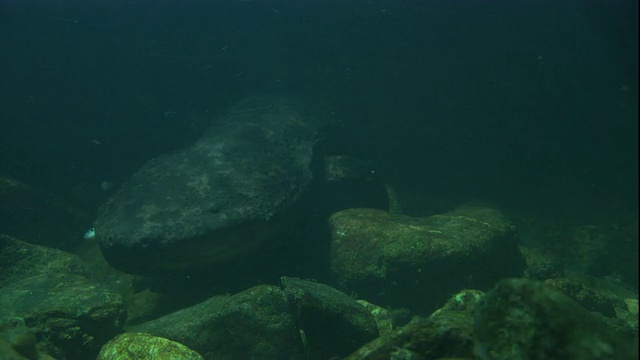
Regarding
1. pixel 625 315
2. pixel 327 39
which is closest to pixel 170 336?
pixel 625 315

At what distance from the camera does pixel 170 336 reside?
19.5ft

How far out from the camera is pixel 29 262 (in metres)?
8.09

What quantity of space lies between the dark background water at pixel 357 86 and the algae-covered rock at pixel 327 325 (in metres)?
7.65

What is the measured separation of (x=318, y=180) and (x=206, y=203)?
11.3ft

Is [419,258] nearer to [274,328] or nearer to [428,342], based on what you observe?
[274,328]

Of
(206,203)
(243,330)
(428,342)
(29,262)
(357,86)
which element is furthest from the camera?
(357,86)

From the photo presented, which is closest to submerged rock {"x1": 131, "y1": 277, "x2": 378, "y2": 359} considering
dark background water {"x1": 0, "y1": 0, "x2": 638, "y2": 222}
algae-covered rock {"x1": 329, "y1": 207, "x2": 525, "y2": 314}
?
algae-covered rock {"x1": 329, "y1": 207, "x2": 525, "y2": 314}

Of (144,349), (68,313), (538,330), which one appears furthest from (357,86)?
(538,330)

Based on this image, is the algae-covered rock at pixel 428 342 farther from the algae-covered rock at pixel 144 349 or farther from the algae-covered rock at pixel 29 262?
the algae-covered rock at pixel 29 262

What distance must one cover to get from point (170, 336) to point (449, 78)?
16258 mm

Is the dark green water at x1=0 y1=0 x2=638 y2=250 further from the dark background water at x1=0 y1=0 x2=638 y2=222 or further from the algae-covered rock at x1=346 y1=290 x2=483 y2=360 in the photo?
the algae-covered rock at x1=346 y1=290 x2=483 y2=360

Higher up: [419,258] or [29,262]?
[419,258]

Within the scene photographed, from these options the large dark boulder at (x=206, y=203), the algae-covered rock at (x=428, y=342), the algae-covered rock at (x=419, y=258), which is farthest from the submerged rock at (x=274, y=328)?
the algae-covered rock at (x=428, y=342)

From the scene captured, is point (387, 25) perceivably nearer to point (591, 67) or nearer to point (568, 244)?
point (591, 67)
